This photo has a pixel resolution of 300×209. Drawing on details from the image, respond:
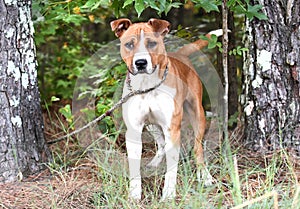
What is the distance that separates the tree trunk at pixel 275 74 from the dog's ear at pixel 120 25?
1.12m

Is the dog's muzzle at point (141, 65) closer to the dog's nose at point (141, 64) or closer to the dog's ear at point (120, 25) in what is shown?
the dog's nose at point (141, 64)

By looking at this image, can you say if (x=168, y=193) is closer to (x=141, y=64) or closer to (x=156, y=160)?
(x=156, y=160)

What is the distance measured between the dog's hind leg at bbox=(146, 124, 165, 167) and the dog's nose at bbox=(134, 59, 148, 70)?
83 cm

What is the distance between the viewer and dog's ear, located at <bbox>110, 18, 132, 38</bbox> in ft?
12.4

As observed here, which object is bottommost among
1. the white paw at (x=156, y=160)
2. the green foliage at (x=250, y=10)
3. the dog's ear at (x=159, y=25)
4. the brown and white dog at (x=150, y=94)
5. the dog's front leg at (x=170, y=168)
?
the white paw at (x=156, y=160)

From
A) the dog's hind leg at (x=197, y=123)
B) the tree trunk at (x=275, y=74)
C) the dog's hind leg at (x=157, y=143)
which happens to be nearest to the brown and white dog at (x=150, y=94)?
the dog's hind leg at (x=197, y=123)

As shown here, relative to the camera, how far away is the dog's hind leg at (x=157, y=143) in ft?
14.0

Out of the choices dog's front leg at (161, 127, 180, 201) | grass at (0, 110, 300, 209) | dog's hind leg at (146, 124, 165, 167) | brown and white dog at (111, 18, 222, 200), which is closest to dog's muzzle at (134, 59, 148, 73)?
brown and white dog at (111, 18, 222, 200)

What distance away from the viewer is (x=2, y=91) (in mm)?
3791

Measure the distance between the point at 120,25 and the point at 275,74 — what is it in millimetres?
1386

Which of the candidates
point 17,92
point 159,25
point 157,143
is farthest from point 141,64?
point 157,143

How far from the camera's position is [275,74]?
13.6 ft

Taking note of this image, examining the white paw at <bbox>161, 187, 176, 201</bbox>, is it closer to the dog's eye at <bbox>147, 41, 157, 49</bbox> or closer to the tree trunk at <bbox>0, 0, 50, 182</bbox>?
the dog's eye at <bbox>147, 41, 157, 49</bbox>

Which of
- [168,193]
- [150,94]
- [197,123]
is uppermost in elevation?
[150,94]
